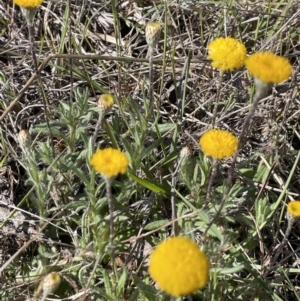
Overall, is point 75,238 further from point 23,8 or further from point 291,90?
point 291,90

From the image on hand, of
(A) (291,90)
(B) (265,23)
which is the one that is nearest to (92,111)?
(A) (291,90)

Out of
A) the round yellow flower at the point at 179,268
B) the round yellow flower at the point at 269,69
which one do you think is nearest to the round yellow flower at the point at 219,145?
the round yellow flower at the point at 269,69

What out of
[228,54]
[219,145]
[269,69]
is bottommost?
[219,145]

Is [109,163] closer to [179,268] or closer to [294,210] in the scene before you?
[179,268]

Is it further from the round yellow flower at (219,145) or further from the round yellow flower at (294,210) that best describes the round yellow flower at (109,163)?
the round yellow flower at (294,210)

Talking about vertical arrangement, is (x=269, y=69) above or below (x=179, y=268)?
above

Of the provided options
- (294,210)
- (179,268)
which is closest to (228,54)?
(294,210)
